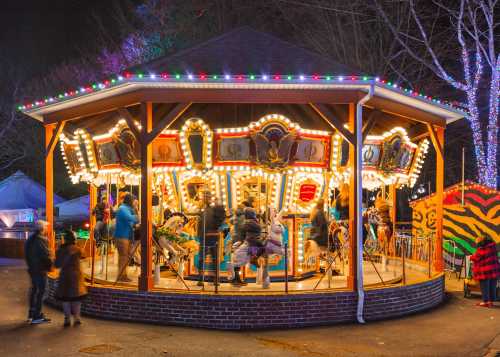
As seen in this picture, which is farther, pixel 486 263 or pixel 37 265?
pixel 486 263

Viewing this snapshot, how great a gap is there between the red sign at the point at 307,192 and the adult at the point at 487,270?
379 cm

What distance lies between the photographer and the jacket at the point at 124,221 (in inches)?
480

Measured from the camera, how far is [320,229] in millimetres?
12625

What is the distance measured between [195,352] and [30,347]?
7.94ft

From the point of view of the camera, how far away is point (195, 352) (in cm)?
858

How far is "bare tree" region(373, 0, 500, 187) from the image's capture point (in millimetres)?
24308

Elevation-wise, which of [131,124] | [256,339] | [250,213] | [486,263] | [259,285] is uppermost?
[131,124]

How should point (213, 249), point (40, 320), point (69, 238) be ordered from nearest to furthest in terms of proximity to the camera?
point (69, 238), point (40, 320), point (213, 249)

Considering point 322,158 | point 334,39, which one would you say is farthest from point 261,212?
A: point 334,39

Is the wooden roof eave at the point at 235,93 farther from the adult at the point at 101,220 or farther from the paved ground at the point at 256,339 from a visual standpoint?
the paved ground at the point at 256,339

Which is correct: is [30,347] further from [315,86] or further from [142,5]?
[142,5]

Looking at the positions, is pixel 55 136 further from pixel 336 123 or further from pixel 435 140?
pixel 435 140

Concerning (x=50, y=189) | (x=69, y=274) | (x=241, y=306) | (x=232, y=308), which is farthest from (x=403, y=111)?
(x=50, y=189)

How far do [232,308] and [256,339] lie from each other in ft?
2.90
